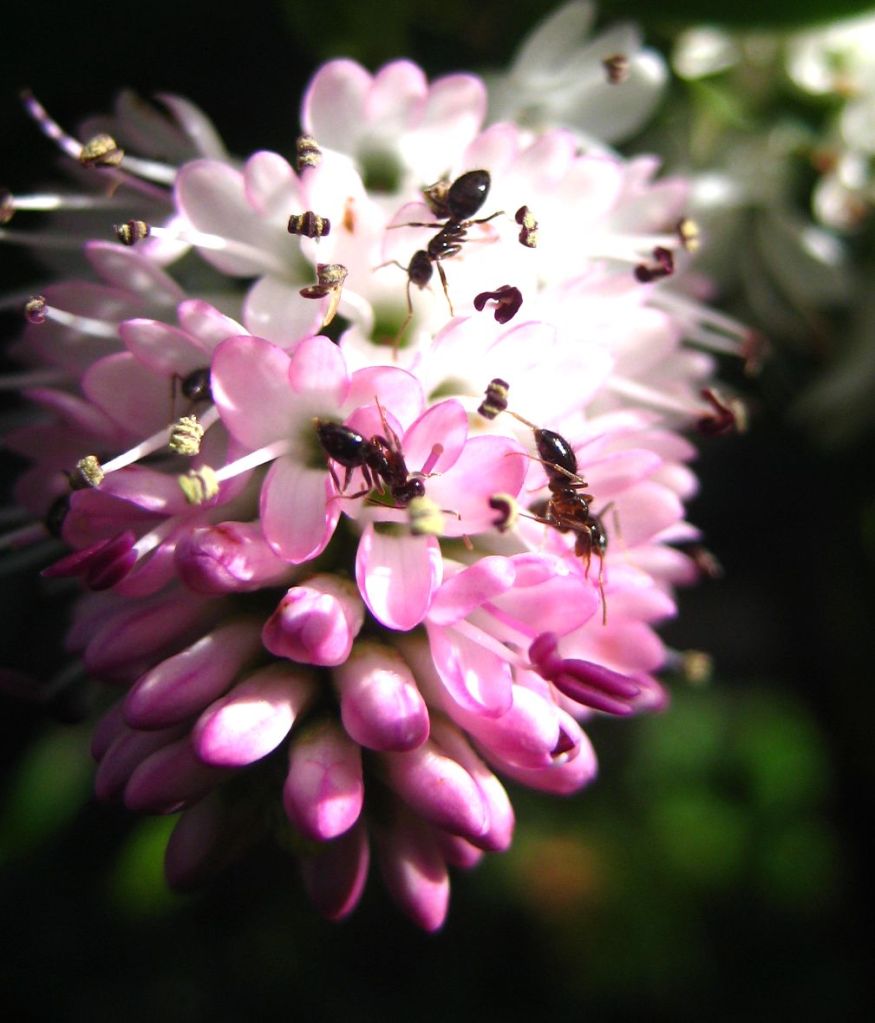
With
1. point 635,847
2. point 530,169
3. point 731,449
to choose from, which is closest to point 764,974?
point 635,847

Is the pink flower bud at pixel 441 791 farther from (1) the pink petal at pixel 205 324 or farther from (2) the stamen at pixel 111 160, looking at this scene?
(2) the stamen at pixel 111 160

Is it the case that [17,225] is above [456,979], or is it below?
above

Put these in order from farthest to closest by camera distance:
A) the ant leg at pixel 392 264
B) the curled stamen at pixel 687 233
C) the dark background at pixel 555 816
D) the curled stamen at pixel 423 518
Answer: the dark background at pixel 555 816 → the curled stamen at pixel 687 233 → the ant leg at pixel 392 264 → the curled stamen at pixel 423 518

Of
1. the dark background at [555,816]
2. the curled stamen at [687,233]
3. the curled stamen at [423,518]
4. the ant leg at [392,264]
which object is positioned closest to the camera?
the curled stamen at [423,518]

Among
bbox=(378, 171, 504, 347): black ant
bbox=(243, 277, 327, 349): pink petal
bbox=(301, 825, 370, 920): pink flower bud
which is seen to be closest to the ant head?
bbox=(378, 171, 504, 347): black ant

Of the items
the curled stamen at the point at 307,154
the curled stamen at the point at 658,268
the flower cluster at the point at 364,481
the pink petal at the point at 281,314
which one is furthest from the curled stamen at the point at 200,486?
the curled stamen at the point at 658,268

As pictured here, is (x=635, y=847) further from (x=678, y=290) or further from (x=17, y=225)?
(x=17, y=225)

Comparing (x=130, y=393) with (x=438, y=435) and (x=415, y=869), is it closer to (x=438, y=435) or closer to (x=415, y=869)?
(x=438, y=435)
